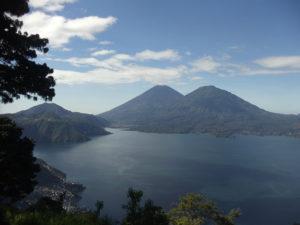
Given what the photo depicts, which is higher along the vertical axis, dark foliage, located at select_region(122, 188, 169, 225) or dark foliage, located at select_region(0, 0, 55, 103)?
dark foliage, located at select_region(0, 0, 55, 103)

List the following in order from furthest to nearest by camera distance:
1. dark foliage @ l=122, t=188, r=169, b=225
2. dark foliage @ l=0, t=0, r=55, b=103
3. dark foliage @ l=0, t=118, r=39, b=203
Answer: dark foliage @ l=0, t=118, r=39, b=203, dark foliage @ l=122, t=188, r=169, b=225, dark foliage @ l=0, t=0, r=55, b=103

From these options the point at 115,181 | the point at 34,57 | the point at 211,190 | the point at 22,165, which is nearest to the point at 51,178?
the point at 115,181

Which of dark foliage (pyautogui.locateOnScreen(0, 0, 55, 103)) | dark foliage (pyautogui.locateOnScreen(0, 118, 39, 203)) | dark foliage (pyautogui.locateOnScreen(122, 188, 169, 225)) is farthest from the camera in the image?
dark foliage (pyautogui.locateOnScreen(0, 118, 39, 203))

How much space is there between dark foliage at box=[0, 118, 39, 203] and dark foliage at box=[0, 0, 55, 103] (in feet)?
43.6

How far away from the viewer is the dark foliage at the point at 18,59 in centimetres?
2181

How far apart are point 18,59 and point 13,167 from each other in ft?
57.7

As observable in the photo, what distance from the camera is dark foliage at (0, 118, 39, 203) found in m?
36.3

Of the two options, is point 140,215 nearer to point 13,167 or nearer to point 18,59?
point 13,167

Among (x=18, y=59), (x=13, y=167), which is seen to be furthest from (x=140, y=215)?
(x=18, y=59)

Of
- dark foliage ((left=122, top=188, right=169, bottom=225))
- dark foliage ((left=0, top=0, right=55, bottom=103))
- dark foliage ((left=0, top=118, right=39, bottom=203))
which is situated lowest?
dark foliage ((left=122, top=188, right=169, bottom=225))

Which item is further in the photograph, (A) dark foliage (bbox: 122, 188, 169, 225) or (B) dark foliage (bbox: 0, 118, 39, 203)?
(B) dark foliage (bbox: 0, 118, 39, 203)

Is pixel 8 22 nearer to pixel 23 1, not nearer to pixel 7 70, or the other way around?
pixel 23 1

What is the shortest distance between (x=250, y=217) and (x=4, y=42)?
128401mm

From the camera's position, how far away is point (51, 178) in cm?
18725
